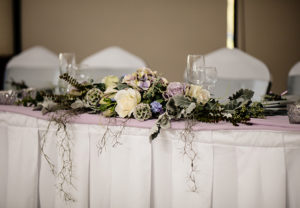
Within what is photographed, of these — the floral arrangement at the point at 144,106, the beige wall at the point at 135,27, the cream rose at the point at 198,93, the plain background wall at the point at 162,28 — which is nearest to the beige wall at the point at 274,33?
the plain background wall at the point at 162,28

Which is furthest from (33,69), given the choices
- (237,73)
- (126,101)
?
(126,101)

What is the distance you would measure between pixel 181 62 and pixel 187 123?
8.24ft

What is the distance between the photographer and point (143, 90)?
1470mm

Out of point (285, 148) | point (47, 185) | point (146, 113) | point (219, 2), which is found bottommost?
point (47, 185)

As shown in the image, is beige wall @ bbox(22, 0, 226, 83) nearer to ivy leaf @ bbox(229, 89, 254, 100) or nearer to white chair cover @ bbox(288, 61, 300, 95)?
white chair cover @ bbox(288, 61, 300, 95)

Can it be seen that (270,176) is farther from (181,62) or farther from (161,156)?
(181,62)

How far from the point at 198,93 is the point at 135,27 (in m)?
2.65

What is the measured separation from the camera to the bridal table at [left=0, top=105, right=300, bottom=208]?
1.27m

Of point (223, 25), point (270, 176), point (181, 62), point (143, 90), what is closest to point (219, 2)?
point (223, 25)

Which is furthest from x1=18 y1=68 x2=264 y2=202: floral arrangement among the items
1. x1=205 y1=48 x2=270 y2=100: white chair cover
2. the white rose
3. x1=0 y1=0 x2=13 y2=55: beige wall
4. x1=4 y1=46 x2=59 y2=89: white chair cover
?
x1=0 y1=0 x2=13 y2=55: beige wall

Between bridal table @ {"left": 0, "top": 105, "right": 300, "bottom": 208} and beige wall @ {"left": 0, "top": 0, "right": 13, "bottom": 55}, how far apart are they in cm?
282

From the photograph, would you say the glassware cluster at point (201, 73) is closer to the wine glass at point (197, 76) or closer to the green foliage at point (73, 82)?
the wine glass at point (197, 76)

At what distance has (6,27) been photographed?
4.24 m
